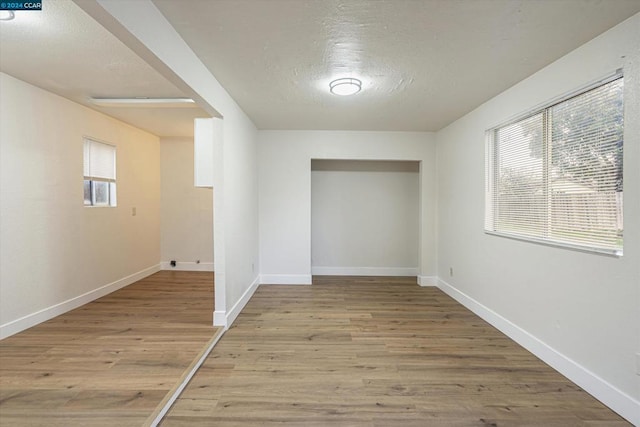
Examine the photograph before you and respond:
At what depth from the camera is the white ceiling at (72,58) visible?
1772 mm

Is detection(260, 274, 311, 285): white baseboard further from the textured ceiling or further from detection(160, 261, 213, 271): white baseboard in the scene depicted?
the textured ceiling

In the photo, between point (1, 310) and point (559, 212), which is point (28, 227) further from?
point (559, 212)

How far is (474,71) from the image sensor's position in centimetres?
236

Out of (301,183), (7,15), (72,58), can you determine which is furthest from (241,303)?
(7,15)

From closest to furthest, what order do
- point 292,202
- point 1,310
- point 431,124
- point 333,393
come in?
point 333,393 → point 1,310 → point 431,124 → point 292,202

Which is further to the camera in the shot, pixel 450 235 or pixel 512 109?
pixel 450 235

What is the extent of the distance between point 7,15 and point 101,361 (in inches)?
98.6

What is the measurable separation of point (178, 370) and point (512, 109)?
3793 millimetres

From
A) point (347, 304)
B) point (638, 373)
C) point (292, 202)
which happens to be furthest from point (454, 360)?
point (292, 202)

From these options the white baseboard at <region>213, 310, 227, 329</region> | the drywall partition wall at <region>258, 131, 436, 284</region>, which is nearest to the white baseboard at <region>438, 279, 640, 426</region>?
the drywall partition wall at <region>258, 131, 436, 284</region>

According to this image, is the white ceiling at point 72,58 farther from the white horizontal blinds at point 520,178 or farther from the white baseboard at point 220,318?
the white horizontal blinds at point 520,178

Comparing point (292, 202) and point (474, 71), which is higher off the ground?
point (474, 71)

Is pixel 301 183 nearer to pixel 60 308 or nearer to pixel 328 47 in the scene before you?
pixel 328 47

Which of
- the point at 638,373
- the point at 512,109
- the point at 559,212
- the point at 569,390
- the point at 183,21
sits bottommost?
the point at 569,390
